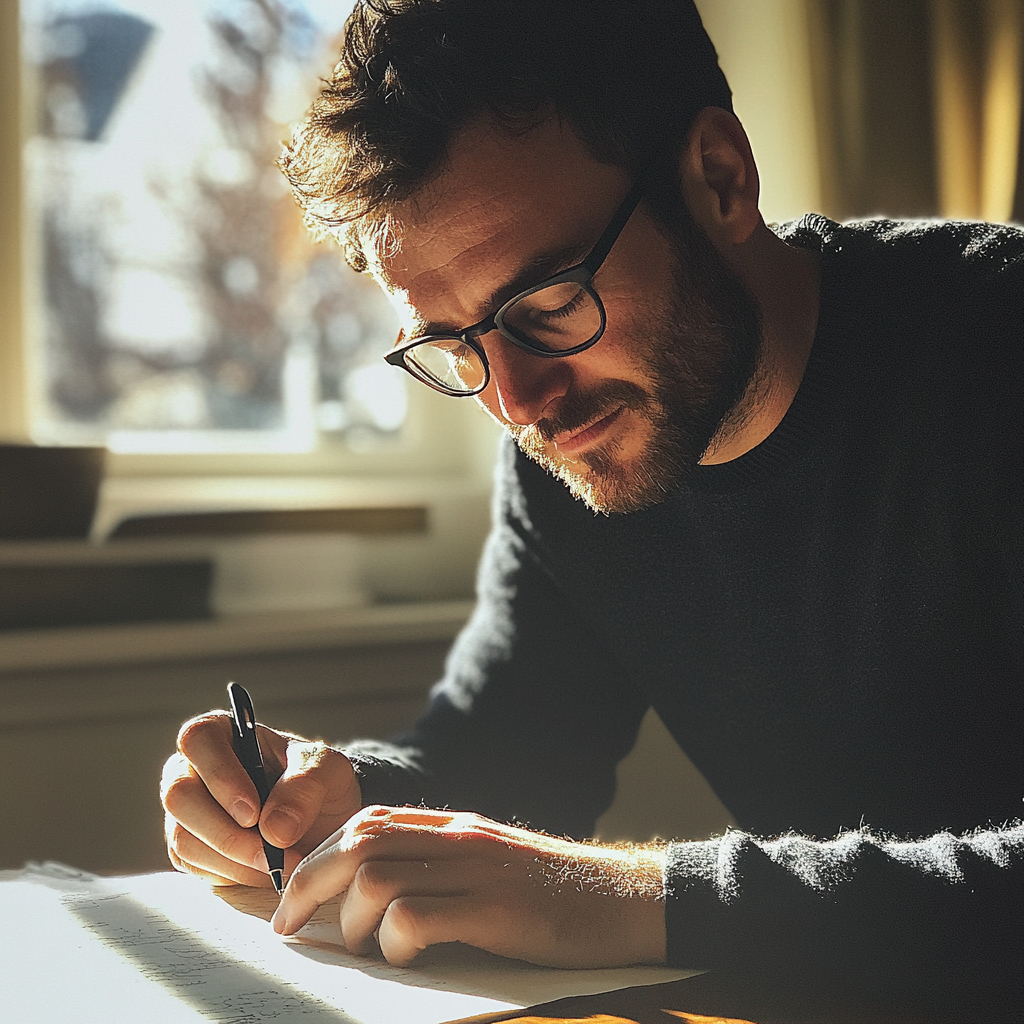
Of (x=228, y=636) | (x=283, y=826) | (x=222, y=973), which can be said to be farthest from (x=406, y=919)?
(x=228, y=636)

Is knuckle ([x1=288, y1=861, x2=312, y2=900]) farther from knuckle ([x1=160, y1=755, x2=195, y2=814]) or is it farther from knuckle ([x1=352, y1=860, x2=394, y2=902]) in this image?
knuckle ([x1=160, y1=755, x2=195, y2=814])

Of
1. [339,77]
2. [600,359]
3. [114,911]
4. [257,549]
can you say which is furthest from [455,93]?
[257,549]

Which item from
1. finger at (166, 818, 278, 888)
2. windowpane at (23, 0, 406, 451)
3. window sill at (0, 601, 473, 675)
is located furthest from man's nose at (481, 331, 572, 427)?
windowpane at (23, 0, 406, 451)

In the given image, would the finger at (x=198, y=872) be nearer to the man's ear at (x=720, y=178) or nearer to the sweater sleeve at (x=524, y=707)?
the sweater sleeve at (x=524, y=707)

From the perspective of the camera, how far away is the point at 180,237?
6.61 feet

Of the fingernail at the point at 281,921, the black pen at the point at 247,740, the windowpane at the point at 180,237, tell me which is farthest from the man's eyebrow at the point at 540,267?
the windowpane at the point at 180,237

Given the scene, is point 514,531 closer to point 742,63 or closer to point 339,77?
point 339,77

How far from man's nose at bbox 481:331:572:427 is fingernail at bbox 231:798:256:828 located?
0.38 m

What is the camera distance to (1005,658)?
0.97 metres

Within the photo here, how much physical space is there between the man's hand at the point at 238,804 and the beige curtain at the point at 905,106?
4.11 ft

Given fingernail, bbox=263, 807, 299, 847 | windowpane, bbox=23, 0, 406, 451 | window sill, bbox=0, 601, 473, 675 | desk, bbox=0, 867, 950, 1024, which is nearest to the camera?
desk, bbox=0, 867, 950, 1024

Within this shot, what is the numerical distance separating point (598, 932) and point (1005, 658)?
1.49 ft

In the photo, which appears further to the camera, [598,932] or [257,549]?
[257,549]

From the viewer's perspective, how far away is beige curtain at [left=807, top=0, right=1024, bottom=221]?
174 centimetres
